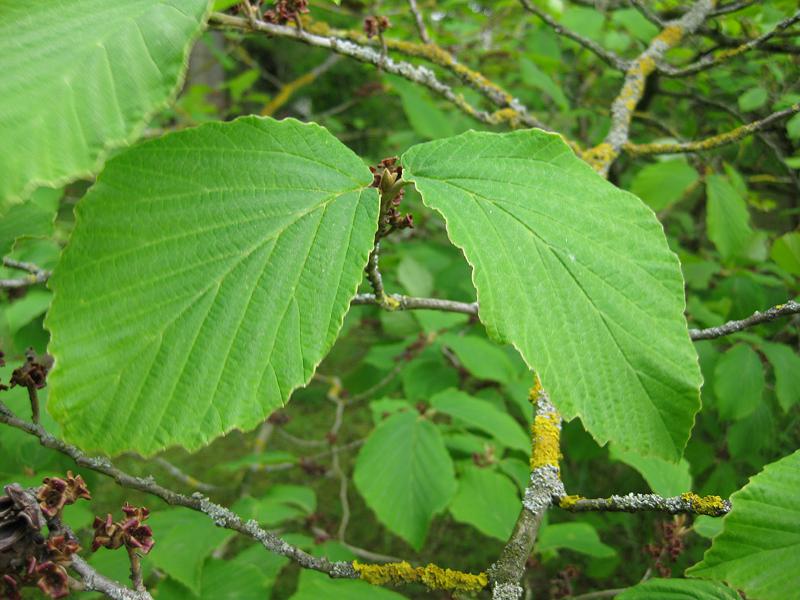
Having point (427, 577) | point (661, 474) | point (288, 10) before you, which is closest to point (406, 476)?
point (661, 474)

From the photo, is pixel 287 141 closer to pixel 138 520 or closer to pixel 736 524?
pixel 138 520

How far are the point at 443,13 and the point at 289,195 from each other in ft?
10.8

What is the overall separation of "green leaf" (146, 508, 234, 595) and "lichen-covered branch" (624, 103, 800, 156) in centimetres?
125

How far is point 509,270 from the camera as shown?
65cm

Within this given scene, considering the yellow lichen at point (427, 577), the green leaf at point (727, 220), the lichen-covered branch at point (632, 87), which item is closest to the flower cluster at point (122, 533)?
the yellow lichen at point (427, 577)

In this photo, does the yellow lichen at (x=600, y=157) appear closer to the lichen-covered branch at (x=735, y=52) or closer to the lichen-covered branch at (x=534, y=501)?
the lichen-covered branch at (x=735, y=52)

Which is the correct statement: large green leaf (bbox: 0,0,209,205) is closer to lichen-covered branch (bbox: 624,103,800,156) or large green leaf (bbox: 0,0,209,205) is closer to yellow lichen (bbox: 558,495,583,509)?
yellow lichen (bbox: 558,495,583,509)

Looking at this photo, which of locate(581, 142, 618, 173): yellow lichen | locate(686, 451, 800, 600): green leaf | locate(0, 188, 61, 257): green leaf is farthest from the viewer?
locate(581, 142, 618, 173): yellow lichen

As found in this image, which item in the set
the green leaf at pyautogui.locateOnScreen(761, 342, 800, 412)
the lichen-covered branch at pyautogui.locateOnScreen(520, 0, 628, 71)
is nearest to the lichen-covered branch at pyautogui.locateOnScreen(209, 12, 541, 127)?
the lichen-covered branch at pyautogui.locateOnScreen(520, 0, 628, 71)

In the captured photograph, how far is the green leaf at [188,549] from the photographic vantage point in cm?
120

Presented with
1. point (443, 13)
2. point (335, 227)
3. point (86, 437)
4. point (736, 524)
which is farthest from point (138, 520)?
point (443, 13)

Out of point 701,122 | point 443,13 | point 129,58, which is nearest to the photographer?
point 129,58

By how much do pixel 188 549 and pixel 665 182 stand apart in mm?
1671

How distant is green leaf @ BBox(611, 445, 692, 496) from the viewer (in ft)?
3.90
